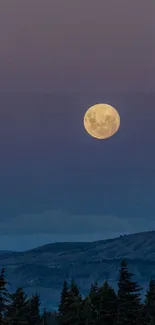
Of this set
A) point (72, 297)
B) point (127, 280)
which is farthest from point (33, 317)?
point (127, 280)

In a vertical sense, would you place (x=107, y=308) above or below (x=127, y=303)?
below

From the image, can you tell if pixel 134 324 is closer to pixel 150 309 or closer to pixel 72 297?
pixel 72 297

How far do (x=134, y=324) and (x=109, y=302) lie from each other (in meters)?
3.12

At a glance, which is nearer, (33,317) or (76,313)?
(76,313)

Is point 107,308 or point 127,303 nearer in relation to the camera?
point 127,303

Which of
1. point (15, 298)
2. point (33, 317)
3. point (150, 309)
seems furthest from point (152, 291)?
point (15, 298)

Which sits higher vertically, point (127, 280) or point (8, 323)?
point (127, 280)

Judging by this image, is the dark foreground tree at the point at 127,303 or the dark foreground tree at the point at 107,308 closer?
the dark foreground tree at the point at 127,303

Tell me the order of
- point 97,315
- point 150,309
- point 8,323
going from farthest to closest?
point 150,309, point 97,315, point 8,323

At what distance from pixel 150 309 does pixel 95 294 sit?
15.2 meters

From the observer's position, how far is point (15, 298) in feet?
187

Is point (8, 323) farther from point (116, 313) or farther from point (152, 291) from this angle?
point (152, 291)

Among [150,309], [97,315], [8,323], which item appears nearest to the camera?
[8,323]

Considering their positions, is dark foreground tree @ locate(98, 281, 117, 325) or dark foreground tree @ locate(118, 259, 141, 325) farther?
dark foreground tree @ locate(98, 281, 117, 325)
